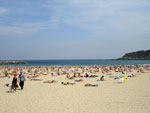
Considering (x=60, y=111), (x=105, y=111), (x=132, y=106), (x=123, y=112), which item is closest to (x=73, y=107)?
(x=60, y=111)

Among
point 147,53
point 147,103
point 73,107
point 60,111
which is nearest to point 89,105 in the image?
point 73,107

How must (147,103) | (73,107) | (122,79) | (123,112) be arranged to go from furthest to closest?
1. (122,79)
2. (147,103)
3. (73,107)
4. (123,112)

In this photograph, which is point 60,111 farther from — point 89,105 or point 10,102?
point 10,102

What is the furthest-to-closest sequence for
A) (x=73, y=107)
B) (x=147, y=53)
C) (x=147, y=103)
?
(x=147, y=53) → (x=147, y=103) → (x=73, y=107)

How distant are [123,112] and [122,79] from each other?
8.20 meters

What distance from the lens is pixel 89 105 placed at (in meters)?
7.12

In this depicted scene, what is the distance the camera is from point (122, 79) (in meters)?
14.0

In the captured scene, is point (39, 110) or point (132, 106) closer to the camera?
point (39, 110)

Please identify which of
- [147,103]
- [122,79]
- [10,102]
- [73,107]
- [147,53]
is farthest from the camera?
[147,53]

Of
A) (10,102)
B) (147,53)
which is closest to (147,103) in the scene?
(10,102)

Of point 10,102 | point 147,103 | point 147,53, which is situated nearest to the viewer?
point 147,103

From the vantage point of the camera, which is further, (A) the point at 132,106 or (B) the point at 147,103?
(B) the point at 147,103

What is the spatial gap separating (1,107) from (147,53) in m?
134

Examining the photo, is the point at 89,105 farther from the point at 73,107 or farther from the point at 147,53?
the point at 147,53
